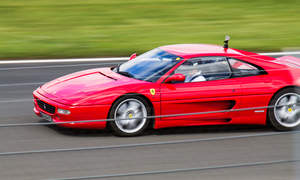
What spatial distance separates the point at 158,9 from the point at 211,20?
70.5 inches

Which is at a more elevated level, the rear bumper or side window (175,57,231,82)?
side window (175,57,231,82)

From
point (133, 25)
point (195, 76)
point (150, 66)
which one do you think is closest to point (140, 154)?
point (195, 76)

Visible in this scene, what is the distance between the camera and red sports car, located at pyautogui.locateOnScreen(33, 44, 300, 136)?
680 centimetres

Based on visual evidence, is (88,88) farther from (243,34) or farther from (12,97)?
(243,34)

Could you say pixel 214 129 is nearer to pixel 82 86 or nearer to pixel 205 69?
pixel 205 69

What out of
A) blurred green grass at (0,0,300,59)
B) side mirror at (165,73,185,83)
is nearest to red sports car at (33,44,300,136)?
side mirror at (165,73,185,83)

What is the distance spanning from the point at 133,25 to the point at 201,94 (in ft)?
27.8

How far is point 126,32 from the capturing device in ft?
47.5

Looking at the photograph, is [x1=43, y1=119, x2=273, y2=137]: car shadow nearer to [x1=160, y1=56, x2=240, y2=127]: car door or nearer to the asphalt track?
the asphalt track

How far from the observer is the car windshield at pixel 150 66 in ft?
23.8

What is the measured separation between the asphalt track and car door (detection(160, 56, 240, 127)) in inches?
8.9

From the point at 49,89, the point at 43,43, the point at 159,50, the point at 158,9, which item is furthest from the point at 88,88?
the point at 158,9

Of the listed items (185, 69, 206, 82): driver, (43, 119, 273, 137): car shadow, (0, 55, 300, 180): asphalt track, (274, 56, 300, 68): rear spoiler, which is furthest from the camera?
(274, 56, 300, 68): rear spoiler

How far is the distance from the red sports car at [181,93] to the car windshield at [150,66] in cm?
1
